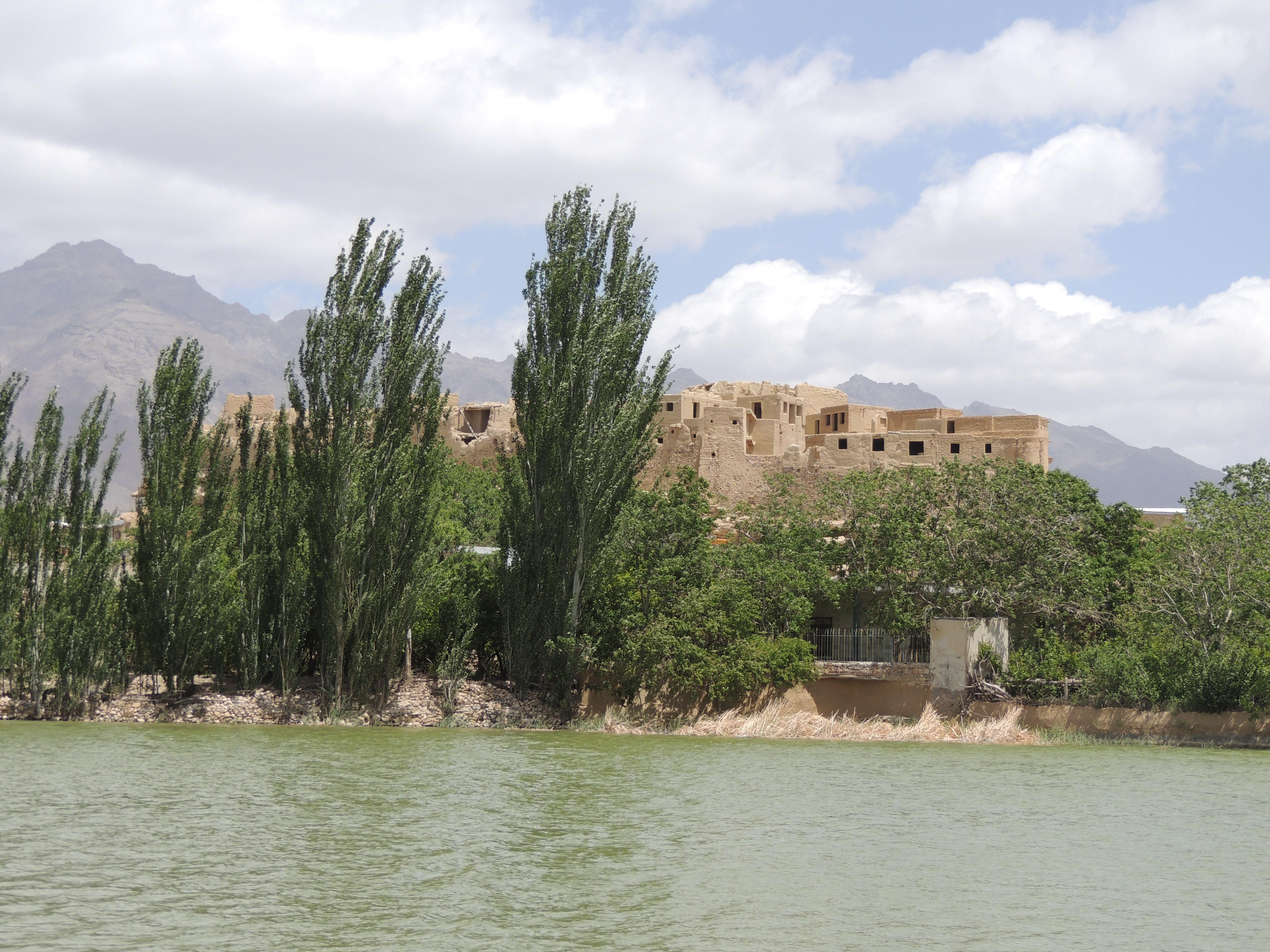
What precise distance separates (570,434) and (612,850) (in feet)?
42.3

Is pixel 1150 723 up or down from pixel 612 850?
up

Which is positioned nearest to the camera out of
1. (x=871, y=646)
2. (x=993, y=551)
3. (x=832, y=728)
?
(x=832, y=728)

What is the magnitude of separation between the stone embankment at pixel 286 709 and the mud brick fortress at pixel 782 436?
1800 cm

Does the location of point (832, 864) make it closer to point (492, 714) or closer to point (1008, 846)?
point (1008, 846)

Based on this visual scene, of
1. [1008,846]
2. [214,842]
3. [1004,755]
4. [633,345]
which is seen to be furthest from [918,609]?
[214,842]

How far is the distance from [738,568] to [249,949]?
1876 cm

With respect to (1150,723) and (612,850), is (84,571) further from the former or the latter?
(1150,723)

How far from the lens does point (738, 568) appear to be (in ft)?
87.4

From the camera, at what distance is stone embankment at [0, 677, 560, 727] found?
2389 cm

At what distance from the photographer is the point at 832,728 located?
81.3ft

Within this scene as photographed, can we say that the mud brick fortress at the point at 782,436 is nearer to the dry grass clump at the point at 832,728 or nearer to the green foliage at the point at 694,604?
the green foliage at the point at 694,604

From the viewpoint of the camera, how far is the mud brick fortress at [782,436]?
4628 centimetres

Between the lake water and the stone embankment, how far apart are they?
10.4 feet

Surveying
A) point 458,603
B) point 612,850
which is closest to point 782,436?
point 458,603
